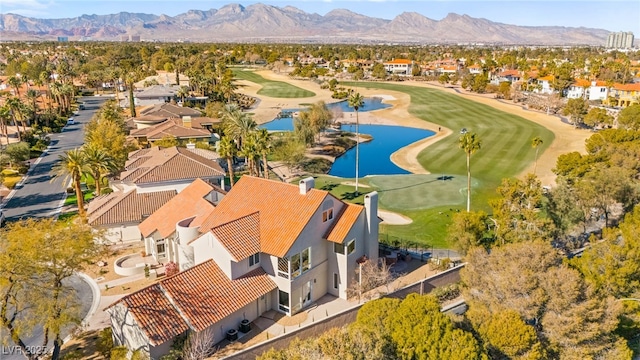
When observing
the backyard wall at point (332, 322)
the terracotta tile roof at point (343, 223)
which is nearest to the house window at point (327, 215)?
the terracotta tile roof at point (343, 223)

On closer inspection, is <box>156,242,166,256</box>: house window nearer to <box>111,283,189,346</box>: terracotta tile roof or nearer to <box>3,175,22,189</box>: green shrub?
<box>111,283,189,346</box>: terracotta tile roof

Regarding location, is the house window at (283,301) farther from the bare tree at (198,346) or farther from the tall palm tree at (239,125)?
the tall palm tree at (239,125)

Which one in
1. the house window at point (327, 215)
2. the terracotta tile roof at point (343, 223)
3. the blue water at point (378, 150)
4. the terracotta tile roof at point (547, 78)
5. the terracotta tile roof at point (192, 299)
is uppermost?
the terracotta tile roof at point (547, 78)

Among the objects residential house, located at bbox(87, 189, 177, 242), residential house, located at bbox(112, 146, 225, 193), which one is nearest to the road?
residential house, located at bbox(112, 146, 225, 193)

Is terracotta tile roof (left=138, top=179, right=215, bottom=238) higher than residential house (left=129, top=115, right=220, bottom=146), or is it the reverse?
residential house (left=129, top=115, right=220, bottom=146)

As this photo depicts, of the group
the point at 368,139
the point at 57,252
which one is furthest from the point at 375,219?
the point at 368,139

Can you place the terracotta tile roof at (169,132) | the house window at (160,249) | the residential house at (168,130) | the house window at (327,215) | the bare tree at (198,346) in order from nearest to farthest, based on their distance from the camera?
the bare tree at (198,346)
the house window at (327,215)
the house window at (160,249)
the terracotta tile roof at (169,132)
the residential house at (168,130)
